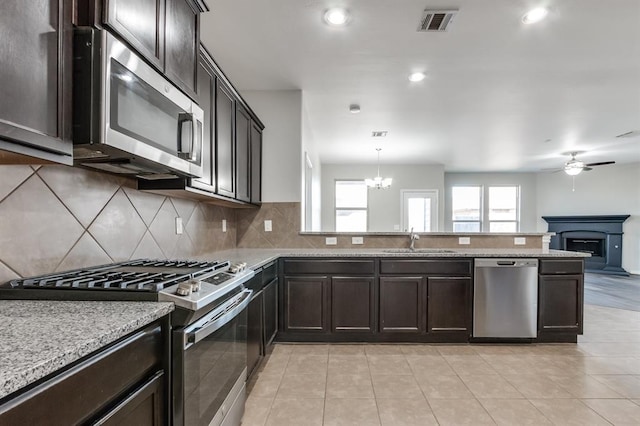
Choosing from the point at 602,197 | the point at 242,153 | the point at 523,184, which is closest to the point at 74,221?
the point at 242,153

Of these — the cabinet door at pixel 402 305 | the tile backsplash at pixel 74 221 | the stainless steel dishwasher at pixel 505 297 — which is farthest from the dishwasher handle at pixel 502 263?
the tile backsplash at pixel 74 221

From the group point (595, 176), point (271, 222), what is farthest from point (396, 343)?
point (595, 176)

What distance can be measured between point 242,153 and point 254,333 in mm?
1572

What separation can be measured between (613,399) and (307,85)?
365cm

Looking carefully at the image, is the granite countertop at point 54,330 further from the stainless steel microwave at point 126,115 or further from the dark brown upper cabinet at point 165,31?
the dark brown upper cabinet at point 165,31

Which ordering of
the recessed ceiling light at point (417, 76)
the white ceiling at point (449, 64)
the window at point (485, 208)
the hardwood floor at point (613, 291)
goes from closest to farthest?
→ 1. the white ceiling at point (449, 64)
2. the recessed ceiling light at point (417, 76)
3. the hardwood floor at point (613, 291)
4. the window at point (485, 208)

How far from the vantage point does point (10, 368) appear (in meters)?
0.63

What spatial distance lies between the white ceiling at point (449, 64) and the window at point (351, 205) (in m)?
3.00

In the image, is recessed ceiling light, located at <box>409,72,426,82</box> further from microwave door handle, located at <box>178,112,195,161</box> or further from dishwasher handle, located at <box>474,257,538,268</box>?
microwave door handle, located at <box>178,112,195,161</box>

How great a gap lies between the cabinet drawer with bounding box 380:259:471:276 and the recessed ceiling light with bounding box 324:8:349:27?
2046mm

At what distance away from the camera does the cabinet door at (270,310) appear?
2.72 metres

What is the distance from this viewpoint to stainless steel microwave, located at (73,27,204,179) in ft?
3.49

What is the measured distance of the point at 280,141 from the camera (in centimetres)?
380

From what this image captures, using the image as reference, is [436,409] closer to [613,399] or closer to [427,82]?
[613,399]
